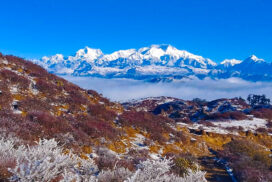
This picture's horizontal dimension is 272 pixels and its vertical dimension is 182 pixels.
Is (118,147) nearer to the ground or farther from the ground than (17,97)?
nearer to the ground

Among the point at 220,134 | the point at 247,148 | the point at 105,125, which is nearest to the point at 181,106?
the point at 220,134

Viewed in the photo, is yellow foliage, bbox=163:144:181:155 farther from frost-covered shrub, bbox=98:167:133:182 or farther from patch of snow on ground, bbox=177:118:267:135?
patch of snow on ground, bbox=177:118:267:135

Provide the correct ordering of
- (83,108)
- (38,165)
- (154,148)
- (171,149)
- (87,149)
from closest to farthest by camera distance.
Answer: (38,165), (87,149), (154,148), (171,149), (83,108)

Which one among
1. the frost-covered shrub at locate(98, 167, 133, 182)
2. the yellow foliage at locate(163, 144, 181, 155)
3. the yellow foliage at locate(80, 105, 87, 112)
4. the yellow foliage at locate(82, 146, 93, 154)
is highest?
the yellow foliage at locate(80, 105, 87, 112)

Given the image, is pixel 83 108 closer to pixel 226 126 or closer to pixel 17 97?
pixel 17 97

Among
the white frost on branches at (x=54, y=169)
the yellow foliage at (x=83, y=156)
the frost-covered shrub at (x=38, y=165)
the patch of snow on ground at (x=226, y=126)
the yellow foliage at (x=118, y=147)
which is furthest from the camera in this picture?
the patch of snow on ground at (x=226, y=126)

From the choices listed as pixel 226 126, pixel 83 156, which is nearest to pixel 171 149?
pixel 83 156

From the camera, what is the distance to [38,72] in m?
23.1

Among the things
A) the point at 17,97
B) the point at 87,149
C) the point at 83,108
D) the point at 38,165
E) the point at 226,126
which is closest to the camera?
the point at 38,165

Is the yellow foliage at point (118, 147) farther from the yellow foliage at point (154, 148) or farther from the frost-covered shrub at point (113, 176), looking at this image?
the frost-covered shrub at point (113, 176)

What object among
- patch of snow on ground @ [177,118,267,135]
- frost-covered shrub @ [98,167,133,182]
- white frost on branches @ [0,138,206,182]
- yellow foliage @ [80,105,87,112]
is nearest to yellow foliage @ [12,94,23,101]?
yellow foliage @ [80,105,87,112]

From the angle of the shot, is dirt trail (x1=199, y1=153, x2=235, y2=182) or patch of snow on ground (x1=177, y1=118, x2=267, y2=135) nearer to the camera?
dirt trail (x1=199, y1=153, x2=235, y2=182)

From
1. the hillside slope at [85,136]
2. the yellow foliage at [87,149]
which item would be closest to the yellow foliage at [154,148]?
the hillside slope at [85,136]

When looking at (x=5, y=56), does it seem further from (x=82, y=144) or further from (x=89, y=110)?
(x=82, y=144)
